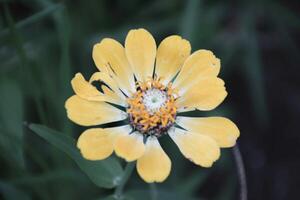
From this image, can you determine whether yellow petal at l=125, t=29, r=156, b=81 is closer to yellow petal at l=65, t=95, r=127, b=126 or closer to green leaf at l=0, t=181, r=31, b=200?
yellow petal at l=65, t=95, r=127, b=126

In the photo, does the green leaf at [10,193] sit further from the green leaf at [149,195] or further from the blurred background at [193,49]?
the green leaf at [149,195]

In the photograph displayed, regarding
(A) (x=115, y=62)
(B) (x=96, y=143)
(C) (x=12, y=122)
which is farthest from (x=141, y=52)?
(C) (x=12, y=122)

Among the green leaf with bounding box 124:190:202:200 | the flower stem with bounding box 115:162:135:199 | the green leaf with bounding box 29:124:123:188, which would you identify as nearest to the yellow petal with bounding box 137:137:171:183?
the flower stem with bounding box 115:162:135:199

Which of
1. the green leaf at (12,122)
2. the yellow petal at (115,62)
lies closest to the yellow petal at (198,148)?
the yellow petal at (115,62)

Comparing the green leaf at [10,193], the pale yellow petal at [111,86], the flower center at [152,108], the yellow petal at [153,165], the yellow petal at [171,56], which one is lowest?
the green leaf at [10,193]

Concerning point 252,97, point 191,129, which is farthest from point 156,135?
point 252,97

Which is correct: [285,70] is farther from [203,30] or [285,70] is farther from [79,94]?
[79,94]
